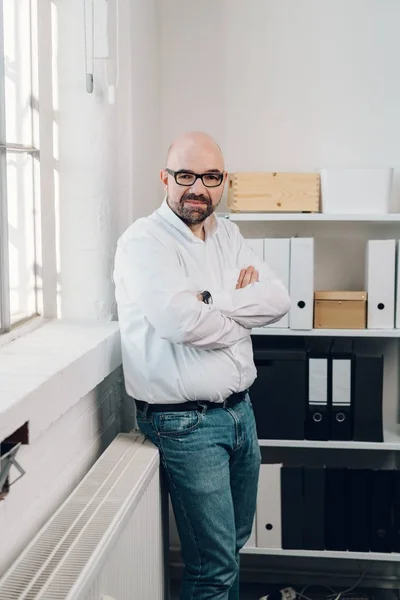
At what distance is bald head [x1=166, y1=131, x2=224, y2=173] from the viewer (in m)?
2.09

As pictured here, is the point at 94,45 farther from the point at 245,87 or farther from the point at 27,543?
the point at 27,543

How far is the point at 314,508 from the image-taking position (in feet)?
9.37

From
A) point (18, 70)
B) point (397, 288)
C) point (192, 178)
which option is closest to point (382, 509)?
point (397, 288)

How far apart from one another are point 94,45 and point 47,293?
2.52ft

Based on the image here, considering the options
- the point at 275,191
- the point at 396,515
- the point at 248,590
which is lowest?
the point at 248,590

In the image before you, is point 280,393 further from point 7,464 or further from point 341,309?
point 7,464

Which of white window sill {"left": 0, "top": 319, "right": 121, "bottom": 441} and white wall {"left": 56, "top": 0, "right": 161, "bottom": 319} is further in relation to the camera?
white wall {"left": 56, "top": 0, "right": 161, "bottom": 319}

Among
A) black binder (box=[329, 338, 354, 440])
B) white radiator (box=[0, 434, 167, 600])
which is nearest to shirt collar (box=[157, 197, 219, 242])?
white radiator (box=[0, 434, 167, 600])

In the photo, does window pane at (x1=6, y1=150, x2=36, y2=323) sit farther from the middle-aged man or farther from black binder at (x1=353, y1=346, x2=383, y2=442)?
black binder at (x1=353, y1=346, x2=383, y2=442)

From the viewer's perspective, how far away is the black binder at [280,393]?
2.80m

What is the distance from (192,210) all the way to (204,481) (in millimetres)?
742

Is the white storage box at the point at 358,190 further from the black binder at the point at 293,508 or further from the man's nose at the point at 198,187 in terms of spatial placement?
the black binder at the point at 293,508

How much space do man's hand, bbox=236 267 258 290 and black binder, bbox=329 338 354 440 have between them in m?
0.74

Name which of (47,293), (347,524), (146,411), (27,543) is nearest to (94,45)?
(47,293)
